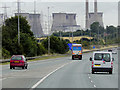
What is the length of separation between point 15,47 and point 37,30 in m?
90.1

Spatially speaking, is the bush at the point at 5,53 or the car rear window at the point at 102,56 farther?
the bush at the point at 5,53

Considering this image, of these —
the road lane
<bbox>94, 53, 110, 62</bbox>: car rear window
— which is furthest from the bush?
the road lane

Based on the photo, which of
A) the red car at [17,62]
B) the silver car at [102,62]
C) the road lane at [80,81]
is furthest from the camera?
the red car at [17,62]

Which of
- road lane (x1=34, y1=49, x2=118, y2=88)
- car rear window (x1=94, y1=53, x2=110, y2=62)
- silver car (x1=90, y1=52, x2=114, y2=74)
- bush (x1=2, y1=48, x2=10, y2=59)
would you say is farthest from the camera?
bush (x1=2, y1=48, x2=10, y2=59)

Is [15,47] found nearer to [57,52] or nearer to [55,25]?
[57,52]

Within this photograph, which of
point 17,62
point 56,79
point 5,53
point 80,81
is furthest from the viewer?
point 5,53

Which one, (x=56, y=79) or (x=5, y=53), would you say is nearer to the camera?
(x=56, y=79)

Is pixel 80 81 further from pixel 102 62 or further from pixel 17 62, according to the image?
pixel 17 62

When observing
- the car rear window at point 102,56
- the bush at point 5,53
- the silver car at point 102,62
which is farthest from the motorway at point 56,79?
the bush at point 5,53

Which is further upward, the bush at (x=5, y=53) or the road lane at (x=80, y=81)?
the bush at (x=5, y=53)

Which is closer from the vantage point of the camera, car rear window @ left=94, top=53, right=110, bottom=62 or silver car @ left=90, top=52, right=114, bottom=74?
silver car @ left=90, top=52, right=114, bottom=74

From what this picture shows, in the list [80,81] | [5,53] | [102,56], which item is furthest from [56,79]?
[5,53]

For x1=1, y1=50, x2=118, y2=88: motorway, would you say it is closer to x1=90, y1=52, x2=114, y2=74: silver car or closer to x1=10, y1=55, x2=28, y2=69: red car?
x1=90, y1=52, x2=114, y2=74: silver car

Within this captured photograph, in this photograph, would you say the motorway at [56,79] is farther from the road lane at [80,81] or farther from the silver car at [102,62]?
the silver car at [102,62]
